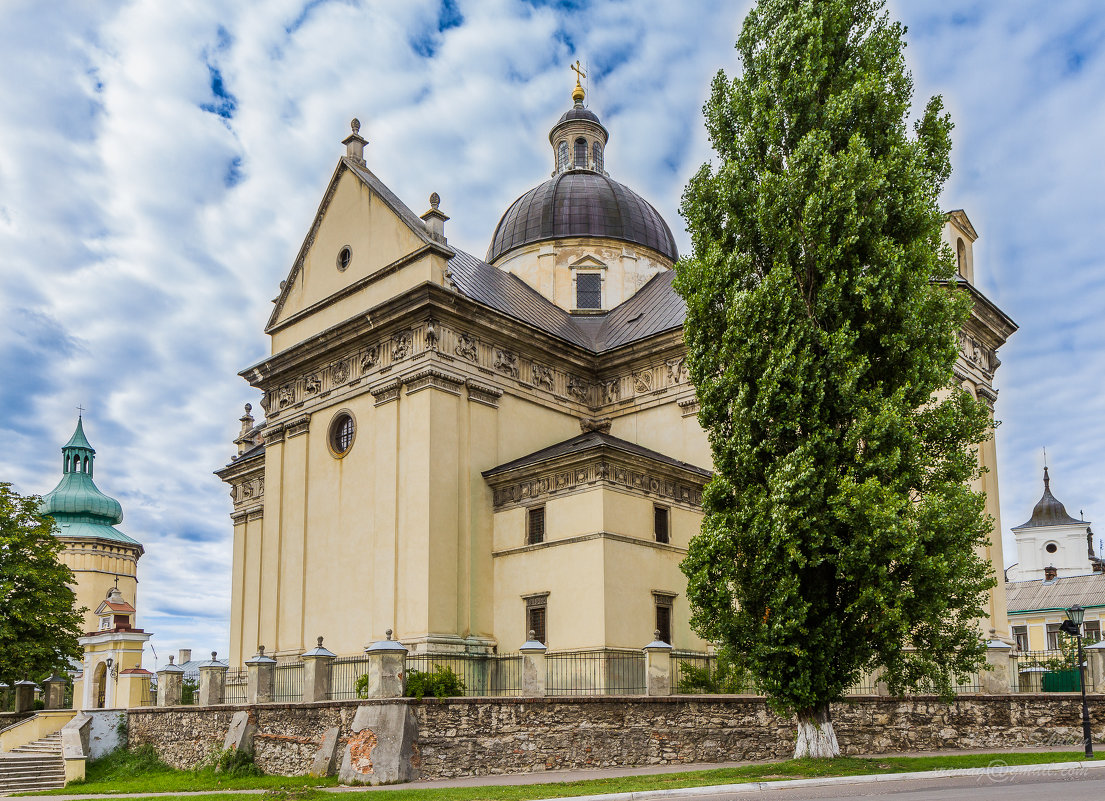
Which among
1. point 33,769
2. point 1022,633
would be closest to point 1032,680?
point 33,769

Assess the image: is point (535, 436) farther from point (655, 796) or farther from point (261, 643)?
point (655, 796)

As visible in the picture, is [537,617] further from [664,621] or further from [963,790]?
[963,790]

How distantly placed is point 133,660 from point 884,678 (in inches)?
1234

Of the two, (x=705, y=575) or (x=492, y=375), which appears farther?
(x=492, y=375)

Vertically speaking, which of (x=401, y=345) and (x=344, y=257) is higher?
(x=344, y=257)

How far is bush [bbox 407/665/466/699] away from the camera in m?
20.4

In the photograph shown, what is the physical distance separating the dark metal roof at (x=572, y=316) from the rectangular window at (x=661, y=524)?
5.76 meters

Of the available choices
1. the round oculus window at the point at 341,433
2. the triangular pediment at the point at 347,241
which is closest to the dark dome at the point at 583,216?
the triangular pediment at the point at 347,241

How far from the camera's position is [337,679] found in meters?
27.8

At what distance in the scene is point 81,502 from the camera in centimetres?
6956

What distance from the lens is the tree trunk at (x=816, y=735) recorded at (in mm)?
18438

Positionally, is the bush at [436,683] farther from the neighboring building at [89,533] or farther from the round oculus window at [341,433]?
the neighboring building at [89,533]

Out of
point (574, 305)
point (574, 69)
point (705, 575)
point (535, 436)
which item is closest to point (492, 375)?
point (535, 436)

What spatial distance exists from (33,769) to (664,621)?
16.0m
